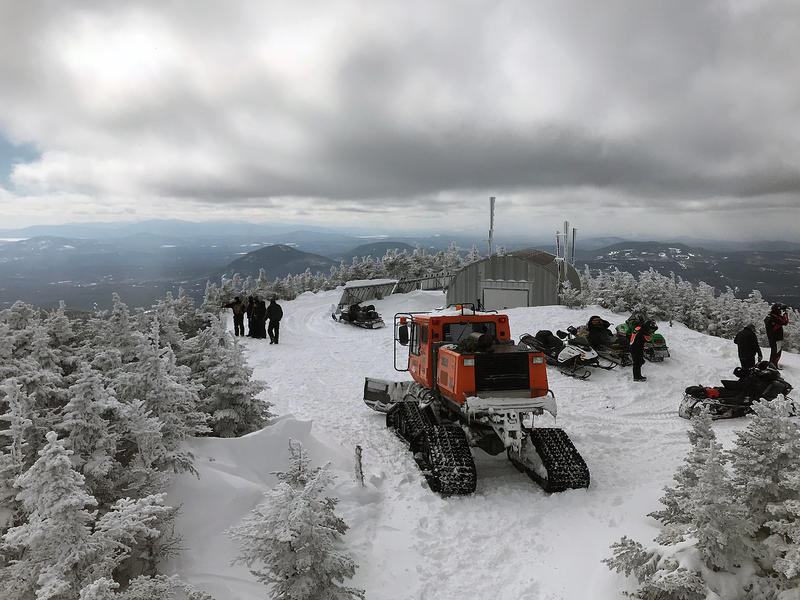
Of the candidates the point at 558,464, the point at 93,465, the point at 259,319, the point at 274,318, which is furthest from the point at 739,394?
the point at 259,319

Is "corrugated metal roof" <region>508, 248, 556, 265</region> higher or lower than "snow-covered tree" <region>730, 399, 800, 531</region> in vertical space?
higher

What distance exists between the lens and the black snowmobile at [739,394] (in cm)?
931

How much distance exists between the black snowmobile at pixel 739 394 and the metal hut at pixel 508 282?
1409cm

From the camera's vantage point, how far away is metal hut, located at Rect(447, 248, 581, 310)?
79.3ft

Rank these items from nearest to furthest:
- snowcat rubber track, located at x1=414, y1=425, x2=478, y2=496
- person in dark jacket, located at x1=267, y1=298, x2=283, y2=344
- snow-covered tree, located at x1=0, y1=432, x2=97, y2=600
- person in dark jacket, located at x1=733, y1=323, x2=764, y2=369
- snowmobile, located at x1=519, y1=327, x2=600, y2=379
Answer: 1. snow-covered tree, located at x1=0, y1=432, x2=97, y2=600
2. snowcat rubber track, located at x1=414, y1=425, x2=478, y2=496
3. person in dark jacket, located at x1=733, y1=323, x2=764, y2=369
4. snowmobile, located at x1=519, y1=327, x2=600, y2=379
5. person in dark jacket, located at x1=267, y1=298, x2=283, y2=344

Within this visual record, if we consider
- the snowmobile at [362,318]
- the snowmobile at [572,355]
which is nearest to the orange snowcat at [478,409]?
the snowmobile at [572,355]

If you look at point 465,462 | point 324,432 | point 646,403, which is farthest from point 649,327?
point 324,432

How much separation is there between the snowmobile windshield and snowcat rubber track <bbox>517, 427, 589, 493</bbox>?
2118 millimetres

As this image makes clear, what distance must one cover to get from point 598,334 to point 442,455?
924cm

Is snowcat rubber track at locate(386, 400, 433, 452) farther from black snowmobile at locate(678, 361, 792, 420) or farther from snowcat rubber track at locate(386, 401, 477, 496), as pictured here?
black snowmobile at locate(678, 361, 792, 420)

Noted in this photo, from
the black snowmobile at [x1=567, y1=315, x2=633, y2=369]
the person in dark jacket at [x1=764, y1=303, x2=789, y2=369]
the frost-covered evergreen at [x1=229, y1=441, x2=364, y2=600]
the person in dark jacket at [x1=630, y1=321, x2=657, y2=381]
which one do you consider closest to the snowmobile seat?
the black snowmobile at [x1=567, y1=315, x2=633, y2=369]

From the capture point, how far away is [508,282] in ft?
82.3

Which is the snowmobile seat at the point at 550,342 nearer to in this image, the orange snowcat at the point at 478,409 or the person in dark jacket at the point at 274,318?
the orange snowcat at the point at 478,409

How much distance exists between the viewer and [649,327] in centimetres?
1223
